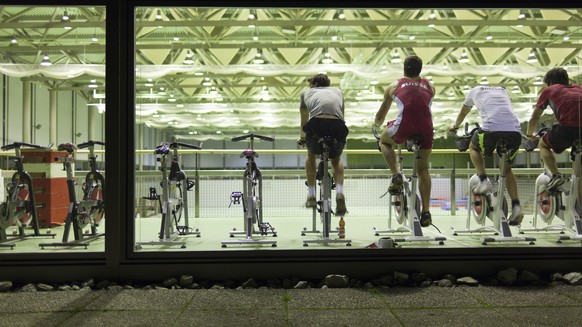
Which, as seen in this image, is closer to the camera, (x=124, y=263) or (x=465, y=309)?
(x=465, y=309)

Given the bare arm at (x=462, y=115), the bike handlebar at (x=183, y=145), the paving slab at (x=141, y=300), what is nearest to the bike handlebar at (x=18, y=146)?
the bike handlebar at (x=183, y=145)

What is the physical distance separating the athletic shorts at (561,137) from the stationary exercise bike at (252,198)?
9.31 ft

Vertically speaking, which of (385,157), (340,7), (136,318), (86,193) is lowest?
(136,318)

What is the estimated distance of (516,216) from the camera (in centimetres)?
484

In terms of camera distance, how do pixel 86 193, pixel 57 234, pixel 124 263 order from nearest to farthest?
pixel 124 263, pixel 57 234, pixel 86 193

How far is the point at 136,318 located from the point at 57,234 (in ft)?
7.32

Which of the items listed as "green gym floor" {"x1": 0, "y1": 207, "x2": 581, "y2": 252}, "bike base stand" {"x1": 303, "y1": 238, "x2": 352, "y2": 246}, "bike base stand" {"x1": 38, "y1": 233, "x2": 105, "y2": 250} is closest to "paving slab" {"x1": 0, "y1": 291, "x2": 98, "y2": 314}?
"green gym floor" {"x1": 0, "y1": 207, "x2": 581, "y2": 252}

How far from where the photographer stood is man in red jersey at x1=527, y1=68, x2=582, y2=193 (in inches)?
185

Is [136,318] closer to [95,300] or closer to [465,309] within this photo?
[95,300]

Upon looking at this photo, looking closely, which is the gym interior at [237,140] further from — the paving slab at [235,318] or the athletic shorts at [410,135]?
the paving slab at [235,318]

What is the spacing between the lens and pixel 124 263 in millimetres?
3713

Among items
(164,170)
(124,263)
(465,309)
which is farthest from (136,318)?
(164,170)

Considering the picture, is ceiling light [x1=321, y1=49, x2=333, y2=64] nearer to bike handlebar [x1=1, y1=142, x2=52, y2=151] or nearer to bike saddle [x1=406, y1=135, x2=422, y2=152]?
bike saddle [x1=406, y1=135, x2=422, y2=152]

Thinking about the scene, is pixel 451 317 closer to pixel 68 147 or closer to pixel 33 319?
pixel 33 319
